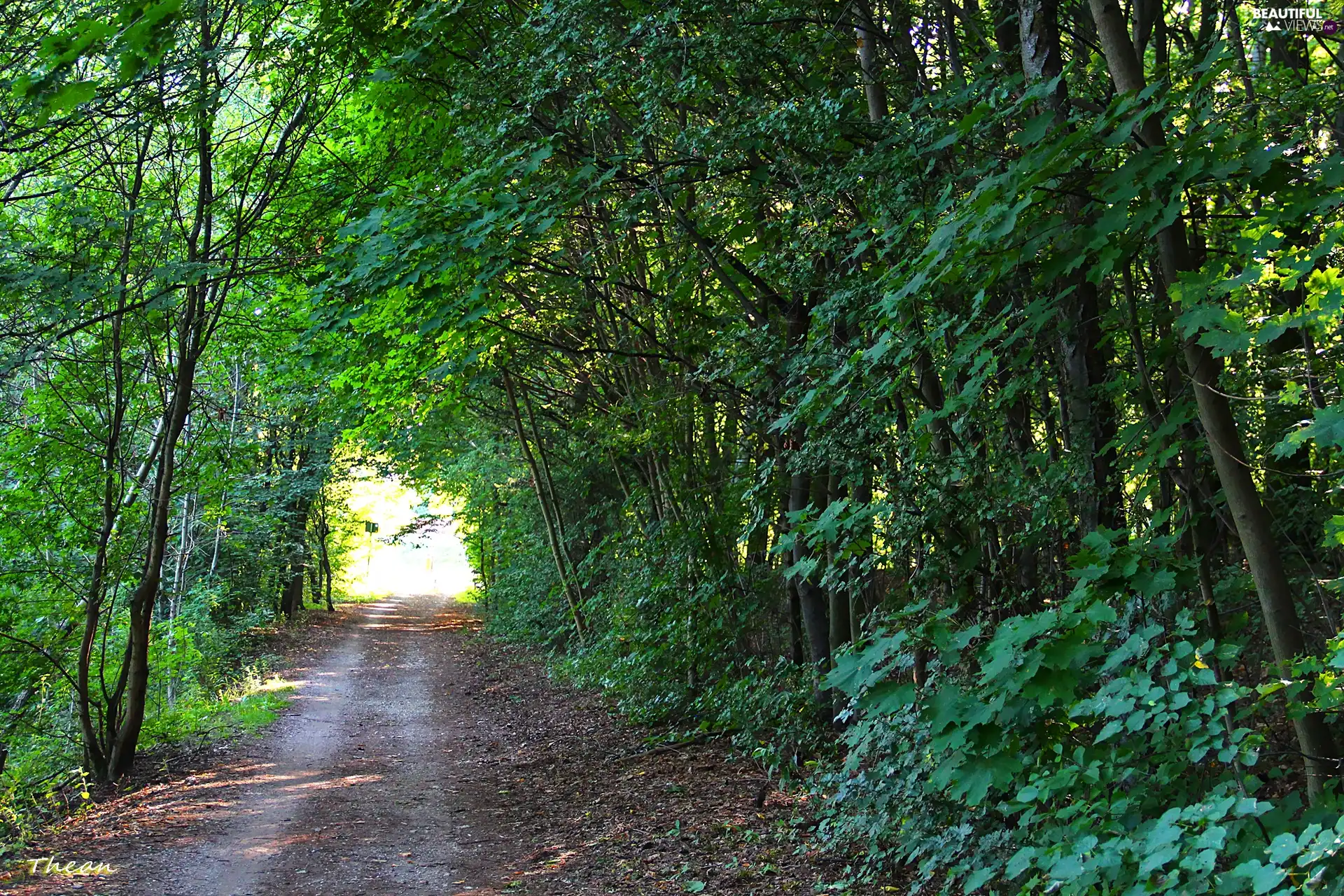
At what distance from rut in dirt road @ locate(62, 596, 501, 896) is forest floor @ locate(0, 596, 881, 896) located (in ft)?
0.07

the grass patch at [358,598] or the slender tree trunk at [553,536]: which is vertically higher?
the slender tree trunk at [553,536]

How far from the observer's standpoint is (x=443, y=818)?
7.61 m

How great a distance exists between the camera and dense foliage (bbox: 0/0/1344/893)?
10.5ft

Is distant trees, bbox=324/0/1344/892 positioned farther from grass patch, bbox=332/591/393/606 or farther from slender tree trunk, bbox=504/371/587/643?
grass patch, bbox=332/591/393/606

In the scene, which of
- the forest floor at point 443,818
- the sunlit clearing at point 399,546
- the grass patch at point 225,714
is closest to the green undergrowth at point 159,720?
the grass patch at point 225,714

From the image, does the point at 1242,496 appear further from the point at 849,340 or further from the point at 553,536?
the point at 553,536

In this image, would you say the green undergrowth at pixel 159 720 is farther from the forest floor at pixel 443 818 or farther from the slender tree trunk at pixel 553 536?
the slender tree trunk at pixel 553 536

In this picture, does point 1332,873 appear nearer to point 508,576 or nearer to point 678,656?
point 678,656

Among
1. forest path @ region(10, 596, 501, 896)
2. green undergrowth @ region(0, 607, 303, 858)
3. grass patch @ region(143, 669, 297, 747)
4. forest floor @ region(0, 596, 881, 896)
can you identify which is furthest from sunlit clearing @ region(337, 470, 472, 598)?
forest floor @ region(0, 596, 881, 896)

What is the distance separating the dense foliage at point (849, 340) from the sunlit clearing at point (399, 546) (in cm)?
1324

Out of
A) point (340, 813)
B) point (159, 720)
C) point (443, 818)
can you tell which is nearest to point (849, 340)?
point (443, 818)

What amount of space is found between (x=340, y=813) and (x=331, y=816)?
8 centimetres

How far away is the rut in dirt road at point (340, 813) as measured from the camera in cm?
609

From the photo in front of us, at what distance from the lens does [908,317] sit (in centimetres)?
414
